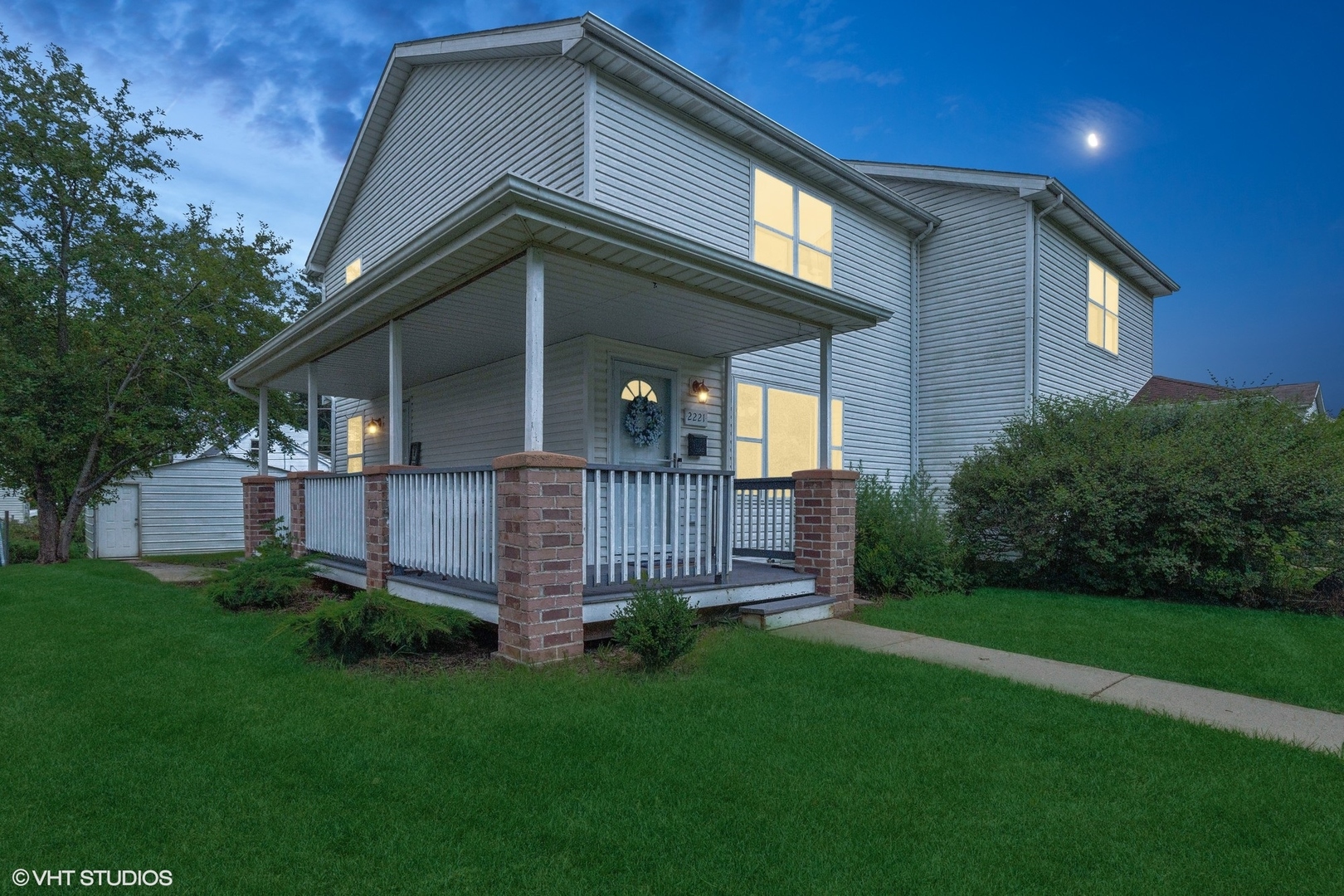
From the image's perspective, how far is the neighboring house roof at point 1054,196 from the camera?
1083 centimetres

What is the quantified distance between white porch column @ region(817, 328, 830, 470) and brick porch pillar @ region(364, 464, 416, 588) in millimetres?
4121

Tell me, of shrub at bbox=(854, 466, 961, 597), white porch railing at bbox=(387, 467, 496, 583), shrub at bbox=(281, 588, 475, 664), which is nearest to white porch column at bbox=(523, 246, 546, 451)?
white porch railing at bbox=(387, 467, 496, 583)

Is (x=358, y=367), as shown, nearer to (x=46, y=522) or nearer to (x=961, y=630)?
(x=961, y=630)

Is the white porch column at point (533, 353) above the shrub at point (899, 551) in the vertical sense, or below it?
above

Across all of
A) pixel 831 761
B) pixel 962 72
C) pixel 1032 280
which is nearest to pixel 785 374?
pixel 1032 280

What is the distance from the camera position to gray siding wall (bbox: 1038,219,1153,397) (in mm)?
11359

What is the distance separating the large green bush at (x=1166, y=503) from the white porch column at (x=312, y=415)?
27.4ft

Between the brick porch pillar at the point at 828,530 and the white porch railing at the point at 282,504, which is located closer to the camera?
the brick porch pillar at the point at 828,530

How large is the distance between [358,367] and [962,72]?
29.7 meters

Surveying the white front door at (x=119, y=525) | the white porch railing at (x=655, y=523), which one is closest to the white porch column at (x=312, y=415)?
the white porch railing at (x=655, y=523)

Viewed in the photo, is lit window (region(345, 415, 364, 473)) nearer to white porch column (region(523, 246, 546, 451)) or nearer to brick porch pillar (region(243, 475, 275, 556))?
brick porch pillar (region(243, 475, 275, 556))

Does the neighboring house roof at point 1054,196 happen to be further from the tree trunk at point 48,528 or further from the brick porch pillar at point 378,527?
the tree trunk at point 48,528

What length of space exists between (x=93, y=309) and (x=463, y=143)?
9.57 m

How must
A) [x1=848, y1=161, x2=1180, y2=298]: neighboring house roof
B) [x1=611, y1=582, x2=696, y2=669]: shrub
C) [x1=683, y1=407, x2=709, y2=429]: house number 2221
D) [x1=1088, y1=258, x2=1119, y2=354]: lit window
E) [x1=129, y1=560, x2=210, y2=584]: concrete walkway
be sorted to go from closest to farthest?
[x1=611, y1=582, x2=696, y2=669]: shrub → [x1=683, y1=407, x2=709, y2=429]: house number 2221 → [x1=129, y1=560, x2=210, y2=584]: concrete walkway → [x1=848, y1=161, x2=1180, y2=298]: neighboring house roof → [x1=1088, y1=258, x2=1119, y2=354]: lit window
